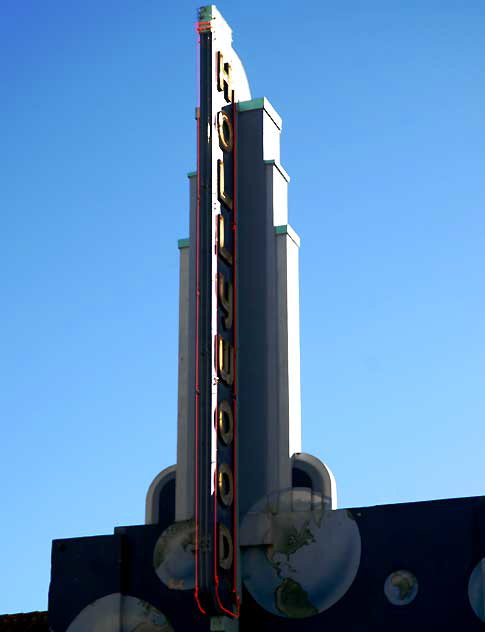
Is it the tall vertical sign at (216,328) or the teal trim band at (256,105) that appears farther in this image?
the teal trim band at (256,105)

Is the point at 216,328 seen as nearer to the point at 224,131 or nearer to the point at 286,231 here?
the point at 286,231

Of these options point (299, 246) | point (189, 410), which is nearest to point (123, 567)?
point (189, 410)

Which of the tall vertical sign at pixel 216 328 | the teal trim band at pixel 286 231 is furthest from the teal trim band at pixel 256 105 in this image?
the teal trim band at pixel 286 231

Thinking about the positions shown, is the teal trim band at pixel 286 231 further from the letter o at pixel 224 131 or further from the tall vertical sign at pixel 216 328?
the letter o at pixel 224 131

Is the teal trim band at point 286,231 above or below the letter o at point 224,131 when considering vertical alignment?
below

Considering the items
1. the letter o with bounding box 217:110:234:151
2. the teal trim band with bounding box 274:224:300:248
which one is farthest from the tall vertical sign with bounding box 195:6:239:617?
the teal trim band with bounding box 274:224:300:248

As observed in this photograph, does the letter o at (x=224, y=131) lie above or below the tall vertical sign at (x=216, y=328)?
above

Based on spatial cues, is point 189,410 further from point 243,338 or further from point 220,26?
point 220,26

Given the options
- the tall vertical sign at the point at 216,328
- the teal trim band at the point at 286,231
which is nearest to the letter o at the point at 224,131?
the tall vertical sign at the point at 216,328

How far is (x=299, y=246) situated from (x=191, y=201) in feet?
7.14

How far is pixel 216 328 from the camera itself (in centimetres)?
2127

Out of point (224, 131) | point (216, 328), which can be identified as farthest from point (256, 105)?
point (216, 328)

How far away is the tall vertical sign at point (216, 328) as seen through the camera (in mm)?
20312

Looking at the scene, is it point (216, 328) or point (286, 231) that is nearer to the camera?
point (216, 328)
